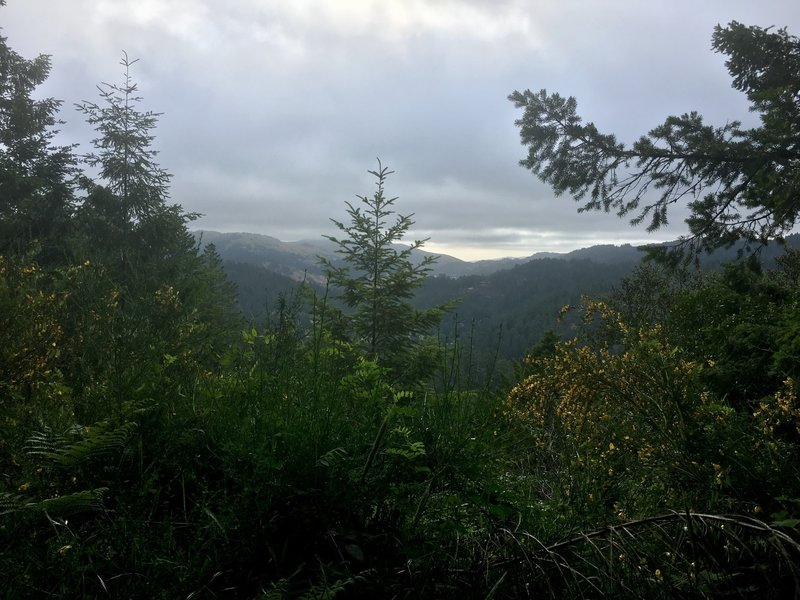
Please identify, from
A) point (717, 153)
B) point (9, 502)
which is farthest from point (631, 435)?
point (717, 153)

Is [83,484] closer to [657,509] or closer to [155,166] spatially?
[657,509]

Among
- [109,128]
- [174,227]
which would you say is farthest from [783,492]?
[109,128]

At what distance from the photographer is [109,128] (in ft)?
59.5

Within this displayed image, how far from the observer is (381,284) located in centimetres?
1173

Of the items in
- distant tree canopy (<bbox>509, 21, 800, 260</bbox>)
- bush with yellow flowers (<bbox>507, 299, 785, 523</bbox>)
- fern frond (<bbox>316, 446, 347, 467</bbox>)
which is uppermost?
distant tree canopy (<bbox>509, 21, 800, 260</bbox>)

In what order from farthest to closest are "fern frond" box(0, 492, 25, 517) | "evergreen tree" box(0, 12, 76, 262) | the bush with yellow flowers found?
"evergreen tree" box(0, 12, 76, 262) → the bush with yellow flowers → "fern frond" box(0, 492, 25, 517)

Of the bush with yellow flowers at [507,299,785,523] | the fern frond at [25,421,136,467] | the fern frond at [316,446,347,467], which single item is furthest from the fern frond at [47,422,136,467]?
the bush with yellow flowers at [507,299,785,523]

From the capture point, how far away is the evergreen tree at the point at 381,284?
446 inches

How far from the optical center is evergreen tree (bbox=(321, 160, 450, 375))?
11.3m

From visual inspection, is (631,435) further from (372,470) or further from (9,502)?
(9,502)

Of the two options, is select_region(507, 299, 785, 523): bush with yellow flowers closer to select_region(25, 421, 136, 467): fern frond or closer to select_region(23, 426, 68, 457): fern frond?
select_region(25, 421, 136, 467): fern frond

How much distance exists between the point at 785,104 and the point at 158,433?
378 inches

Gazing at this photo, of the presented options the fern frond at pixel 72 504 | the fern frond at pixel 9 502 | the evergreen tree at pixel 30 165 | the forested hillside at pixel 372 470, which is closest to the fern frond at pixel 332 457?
the forested hillside at pixel 372 470

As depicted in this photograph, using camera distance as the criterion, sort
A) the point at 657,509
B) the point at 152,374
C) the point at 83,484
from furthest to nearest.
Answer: the point at 152,374 < the point at 657,509 < the point at 83,484
